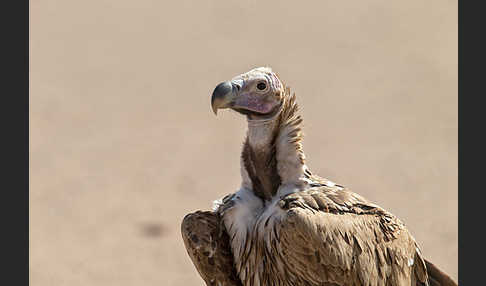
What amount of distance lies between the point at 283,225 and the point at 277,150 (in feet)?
1.99

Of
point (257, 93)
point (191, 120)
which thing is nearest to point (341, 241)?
point (257, 93)

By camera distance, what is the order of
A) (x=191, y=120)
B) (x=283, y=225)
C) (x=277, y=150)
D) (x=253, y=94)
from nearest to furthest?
Answer: (x=283, y=225) < (x=253, y=94) < (x=277, y=150) < (x=191, y=120)

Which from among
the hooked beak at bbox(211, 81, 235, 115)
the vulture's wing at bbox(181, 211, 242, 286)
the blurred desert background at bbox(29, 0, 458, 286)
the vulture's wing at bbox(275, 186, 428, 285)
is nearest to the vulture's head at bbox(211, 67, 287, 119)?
the hooked beak at bbox(211, 81, 235, 115)

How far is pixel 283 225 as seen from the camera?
568 centimetres

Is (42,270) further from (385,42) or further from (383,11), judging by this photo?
(383,11)

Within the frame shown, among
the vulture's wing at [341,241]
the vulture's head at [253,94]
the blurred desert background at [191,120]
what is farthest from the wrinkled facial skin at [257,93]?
the blurred desert background at [191,120]

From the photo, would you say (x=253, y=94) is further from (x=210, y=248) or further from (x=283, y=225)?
(x=210, y=248)

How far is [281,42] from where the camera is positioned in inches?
800

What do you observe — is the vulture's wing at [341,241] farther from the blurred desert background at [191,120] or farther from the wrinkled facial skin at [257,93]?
the blurred desert background at [191,120]

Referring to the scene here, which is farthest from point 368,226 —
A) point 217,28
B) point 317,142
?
point 217,28

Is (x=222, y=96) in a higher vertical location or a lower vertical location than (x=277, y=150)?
higher

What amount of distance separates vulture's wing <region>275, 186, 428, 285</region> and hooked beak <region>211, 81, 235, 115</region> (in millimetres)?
789

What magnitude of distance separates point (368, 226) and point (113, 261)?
6.84 m

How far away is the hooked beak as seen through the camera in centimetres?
567
